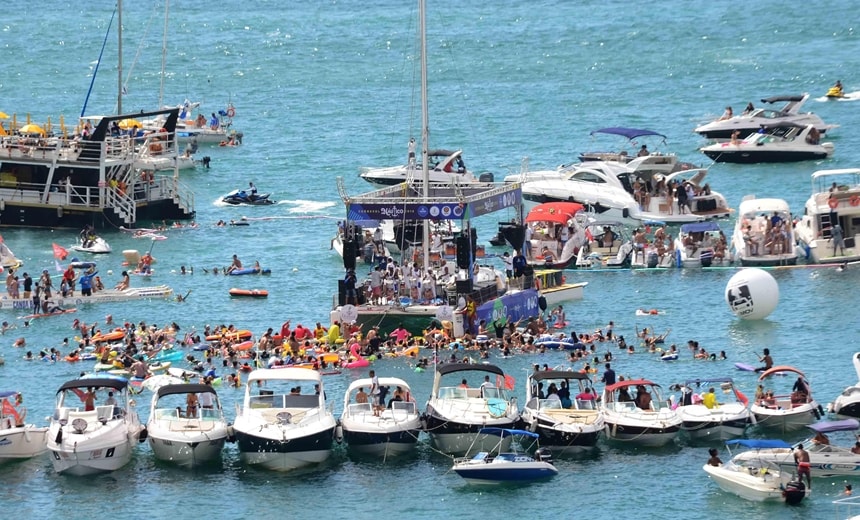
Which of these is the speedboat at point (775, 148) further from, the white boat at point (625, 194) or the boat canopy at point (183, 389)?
the boat canopy at point (183, 389)

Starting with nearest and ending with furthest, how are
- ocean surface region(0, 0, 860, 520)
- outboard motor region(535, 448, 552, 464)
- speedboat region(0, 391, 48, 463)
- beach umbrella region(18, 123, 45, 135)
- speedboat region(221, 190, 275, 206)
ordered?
ocean surface region(0, 0, 860, 520) < outboard motor region(535, 448, 552, 464) < speedboat region(0, 391, 48, 463) < beach umbrella region(18, 123, 45, 135) < speedboat region(221, 190, 275, 206)

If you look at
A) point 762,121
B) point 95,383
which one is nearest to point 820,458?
point 95,383

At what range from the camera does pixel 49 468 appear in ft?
195

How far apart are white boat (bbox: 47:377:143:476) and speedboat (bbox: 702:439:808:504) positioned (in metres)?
17.8

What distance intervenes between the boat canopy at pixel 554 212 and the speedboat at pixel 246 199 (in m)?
20.8

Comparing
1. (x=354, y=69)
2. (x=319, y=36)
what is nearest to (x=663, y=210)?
(x=354, y=69)

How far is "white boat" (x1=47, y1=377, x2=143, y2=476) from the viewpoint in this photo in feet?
192

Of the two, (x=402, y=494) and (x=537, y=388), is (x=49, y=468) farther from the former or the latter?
(x=537, y=388)

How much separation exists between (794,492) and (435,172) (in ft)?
159

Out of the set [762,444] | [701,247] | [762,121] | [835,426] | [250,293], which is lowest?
[762,444]

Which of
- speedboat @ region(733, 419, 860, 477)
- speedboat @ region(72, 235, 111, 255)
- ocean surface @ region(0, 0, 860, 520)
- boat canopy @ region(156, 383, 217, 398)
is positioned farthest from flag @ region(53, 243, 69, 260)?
speedboat @ region(733, 419, 860, 477)

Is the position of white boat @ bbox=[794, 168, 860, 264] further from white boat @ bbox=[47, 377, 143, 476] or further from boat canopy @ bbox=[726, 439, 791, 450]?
white boat @ bbox=[47, 377, 143, 476]

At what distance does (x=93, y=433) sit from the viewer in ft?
193

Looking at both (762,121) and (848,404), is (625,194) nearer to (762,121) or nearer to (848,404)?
(762,121)
